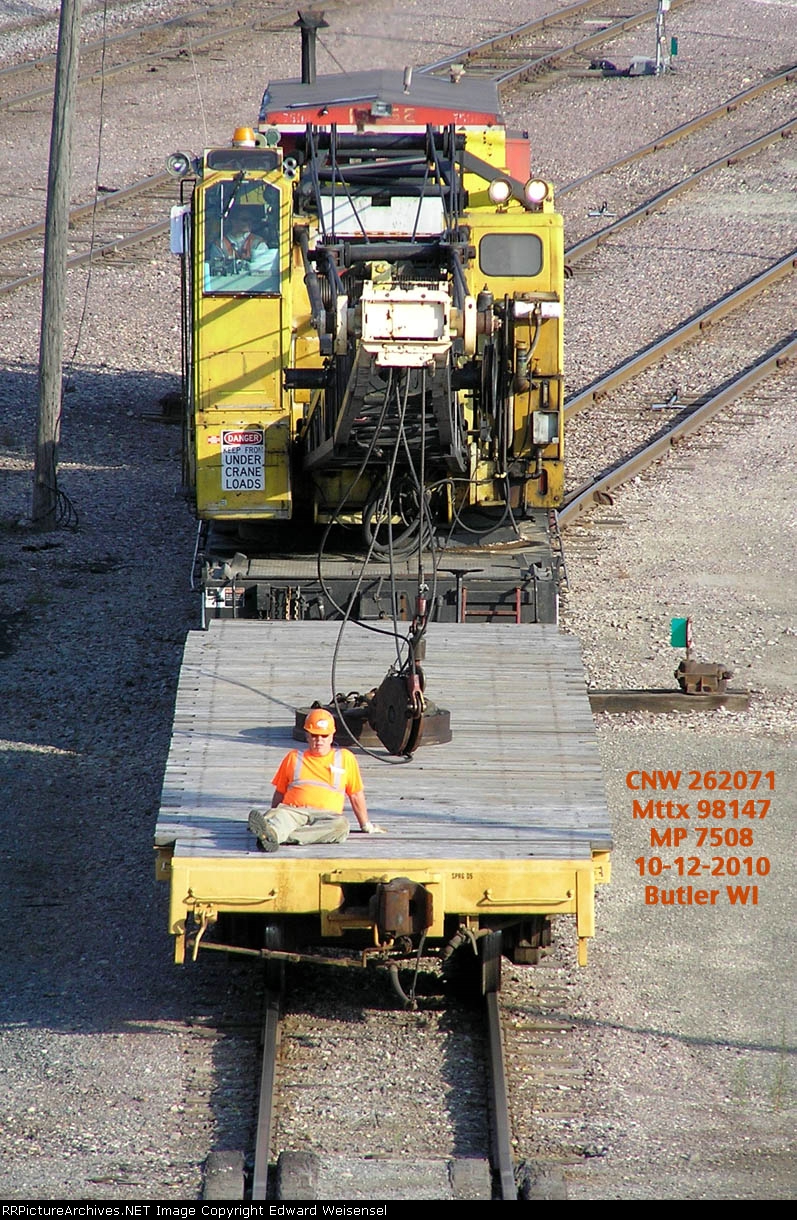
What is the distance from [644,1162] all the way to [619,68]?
2886cm

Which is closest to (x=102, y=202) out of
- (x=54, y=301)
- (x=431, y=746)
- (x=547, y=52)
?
(x=54, y=301)

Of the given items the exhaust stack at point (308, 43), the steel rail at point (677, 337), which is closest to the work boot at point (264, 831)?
the steel rail at point (677, 337)

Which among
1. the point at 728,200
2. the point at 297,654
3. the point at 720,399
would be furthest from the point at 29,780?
the point at 728,200

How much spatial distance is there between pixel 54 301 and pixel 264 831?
31.6ft

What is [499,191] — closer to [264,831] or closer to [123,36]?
[264,831]

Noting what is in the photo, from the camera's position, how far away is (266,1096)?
Answer: 27.9 feet

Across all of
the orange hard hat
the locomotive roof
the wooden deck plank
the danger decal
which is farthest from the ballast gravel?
the locomotive roof

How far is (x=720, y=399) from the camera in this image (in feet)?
66.9

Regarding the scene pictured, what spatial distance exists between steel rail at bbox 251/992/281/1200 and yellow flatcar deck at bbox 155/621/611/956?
2.35ft

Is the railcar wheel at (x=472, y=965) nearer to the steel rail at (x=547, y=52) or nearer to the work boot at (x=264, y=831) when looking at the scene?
the work boot at (x=264, y=831)

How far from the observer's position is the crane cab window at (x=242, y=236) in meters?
12.1

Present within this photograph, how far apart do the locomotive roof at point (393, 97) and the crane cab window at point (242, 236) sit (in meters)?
1.96
